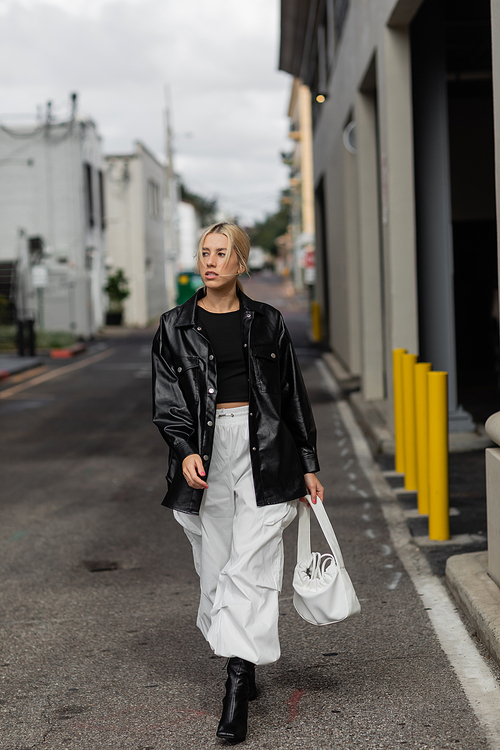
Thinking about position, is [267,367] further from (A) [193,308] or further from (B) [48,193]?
(B) [48,193]

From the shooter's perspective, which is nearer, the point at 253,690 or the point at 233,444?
the point at 233,444

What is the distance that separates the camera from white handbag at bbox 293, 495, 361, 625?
3.55m

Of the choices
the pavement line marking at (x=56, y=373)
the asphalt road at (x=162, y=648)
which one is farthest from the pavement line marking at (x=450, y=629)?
the pavement line marking at (x=56, y=373)

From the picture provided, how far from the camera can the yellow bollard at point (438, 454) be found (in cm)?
580

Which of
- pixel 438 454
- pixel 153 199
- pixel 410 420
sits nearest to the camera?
pixel 438 454

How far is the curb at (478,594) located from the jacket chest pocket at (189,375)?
1695 millimetres

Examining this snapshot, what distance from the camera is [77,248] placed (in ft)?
110

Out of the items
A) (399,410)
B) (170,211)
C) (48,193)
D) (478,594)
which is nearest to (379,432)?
(399,410)

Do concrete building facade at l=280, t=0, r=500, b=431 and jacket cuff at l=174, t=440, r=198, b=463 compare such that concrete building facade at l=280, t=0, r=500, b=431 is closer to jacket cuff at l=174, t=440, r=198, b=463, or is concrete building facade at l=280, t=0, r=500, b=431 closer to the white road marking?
jacket cuff at l=174, t=440, r=198, b=463

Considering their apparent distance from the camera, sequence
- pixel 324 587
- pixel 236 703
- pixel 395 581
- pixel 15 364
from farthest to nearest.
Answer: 1. pixel 15 364
2. pixel 395 581
3. pixel 324 587
4. pixel 236 703

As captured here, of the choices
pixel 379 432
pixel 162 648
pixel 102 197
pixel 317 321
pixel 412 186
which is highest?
pixel 102 197

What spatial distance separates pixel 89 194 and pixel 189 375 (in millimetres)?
33203

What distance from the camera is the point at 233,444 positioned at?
3.54 m

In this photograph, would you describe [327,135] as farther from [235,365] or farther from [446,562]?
[235,365]
